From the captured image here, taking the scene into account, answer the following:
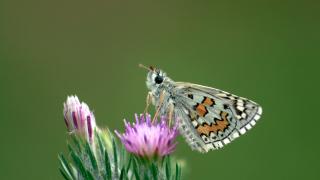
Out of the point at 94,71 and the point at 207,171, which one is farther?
the point at 94,71

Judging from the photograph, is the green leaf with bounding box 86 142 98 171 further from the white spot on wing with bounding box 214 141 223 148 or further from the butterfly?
the white spot on wing with bounding box 214 141 223 148

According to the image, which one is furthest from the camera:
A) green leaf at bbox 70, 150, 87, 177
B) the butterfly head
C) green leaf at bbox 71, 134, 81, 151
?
the butterfly head

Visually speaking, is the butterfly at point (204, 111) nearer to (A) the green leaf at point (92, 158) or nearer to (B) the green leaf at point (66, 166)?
(A) the green leaf at point (92, 158)

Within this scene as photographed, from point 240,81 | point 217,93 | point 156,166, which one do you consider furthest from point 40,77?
point 156,166

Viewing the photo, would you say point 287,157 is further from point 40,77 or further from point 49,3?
point 49,3

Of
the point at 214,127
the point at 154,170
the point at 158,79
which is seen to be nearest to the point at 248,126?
the point at 214,127

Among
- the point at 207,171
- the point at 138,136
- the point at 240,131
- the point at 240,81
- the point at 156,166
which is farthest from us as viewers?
the point at 240,81

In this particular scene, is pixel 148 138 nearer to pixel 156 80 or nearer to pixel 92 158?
pixel 92 158

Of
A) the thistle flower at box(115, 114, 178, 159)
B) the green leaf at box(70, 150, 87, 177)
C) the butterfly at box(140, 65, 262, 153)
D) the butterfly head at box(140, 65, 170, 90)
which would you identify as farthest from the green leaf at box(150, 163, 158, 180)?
the butterfly head at box(140, 65, 170, 90)
